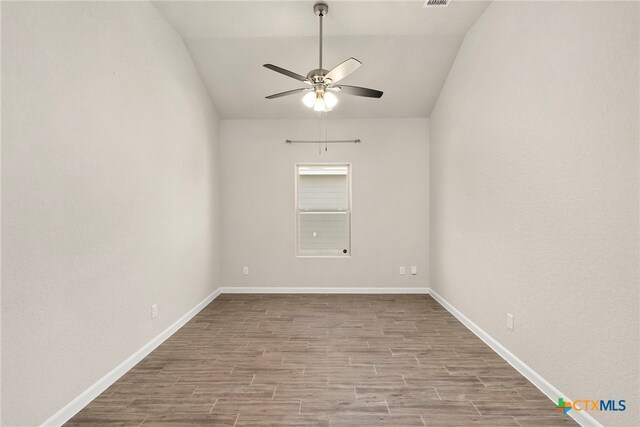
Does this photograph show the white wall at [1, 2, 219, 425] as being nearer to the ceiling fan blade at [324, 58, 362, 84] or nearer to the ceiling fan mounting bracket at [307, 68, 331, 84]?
the ceiling fan mounting bracket at [307, 68, 331, 84]

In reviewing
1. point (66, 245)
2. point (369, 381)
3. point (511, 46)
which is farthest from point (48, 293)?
point (511, 46)

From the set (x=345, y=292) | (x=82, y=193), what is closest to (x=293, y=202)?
(x=345, y=292)

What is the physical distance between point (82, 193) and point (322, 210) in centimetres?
372

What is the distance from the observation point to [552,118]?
236 cm

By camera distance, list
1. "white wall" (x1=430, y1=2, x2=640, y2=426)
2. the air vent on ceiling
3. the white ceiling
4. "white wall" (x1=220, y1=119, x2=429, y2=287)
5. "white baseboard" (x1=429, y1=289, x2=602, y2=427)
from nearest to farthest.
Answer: "white wall" (x1=430, y1=2, x2=640, y2=426), "white baseboard" (x1=429, y1=289, x2=602, y2=427), the air vent on ceiling, the white ceiling, "white wall" (x1=220, y1=119, x2=429, y2=287)

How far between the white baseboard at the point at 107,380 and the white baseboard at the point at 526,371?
311 centimetres

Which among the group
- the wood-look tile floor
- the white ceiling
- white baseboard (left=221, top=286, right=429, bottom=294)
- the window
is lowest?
the wood-look tile floor

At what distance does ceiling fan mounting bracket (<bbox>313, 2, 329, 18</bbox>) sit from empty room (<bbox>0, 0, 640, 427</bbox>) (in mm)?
100

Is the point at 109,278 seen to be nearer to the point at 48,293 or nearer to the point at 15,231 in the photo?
the point at 48,293

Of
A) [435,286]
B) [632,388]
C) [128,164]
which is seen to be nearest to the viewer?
[632,388]

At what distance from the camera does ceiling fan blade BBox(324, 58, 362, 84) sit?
283 cm

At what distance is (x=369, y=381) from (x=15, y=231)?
7.95ft

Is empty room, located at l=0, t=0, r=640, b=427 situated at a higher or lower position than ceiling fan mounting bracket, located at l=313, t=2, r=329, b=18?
lower

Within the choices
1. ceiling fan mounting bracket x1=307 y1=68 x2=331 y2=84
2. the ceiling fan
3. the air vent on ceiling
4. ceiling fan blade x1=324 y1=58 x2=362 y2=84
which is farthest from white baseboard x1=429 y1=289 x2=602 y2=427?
the air vent on ceiling
